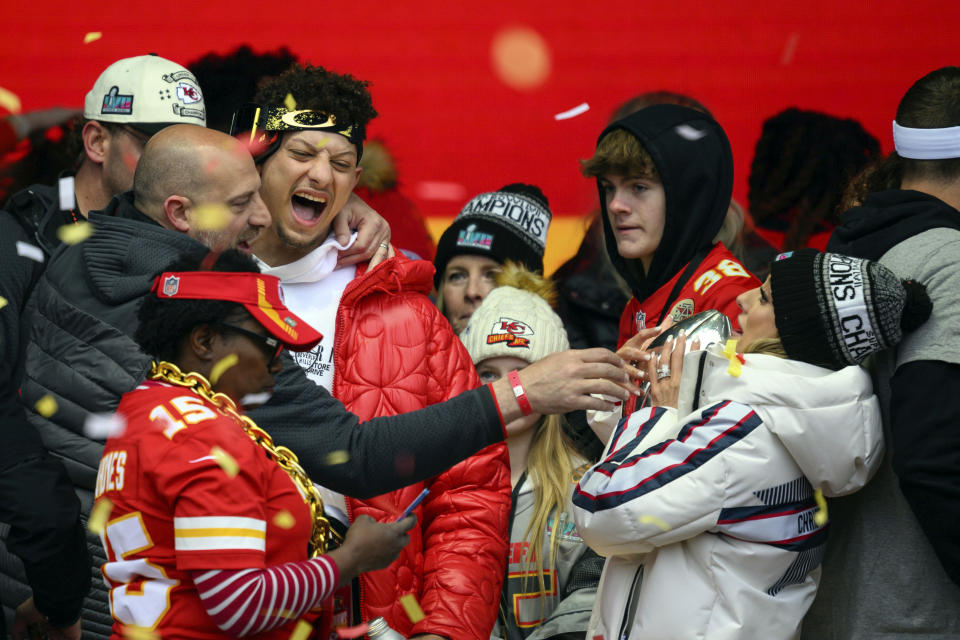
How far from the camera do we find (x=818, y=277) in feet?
7.36

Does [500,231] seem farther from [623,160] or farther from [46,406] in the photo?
[46,406]

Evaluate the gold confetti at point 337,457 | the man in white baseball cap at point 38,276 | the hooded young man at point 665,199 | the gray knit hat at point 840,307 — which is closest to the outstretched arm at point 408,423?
the gold confetti at point 337,457

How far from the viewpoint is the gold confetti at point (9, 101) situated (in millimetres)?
4344

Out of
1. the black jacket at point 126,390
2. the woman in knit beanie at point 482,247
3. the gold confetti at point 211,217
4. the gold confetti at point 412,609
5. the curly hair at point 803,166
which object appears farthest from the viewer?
the curly hair at point 803,166

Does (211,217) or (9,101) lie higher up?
(9,101)

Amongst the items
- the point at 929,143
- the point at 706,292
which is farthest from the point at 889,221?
the point at 706,292

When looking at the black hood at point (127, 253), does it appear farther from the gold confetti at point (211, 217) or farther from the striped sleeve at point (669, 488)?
the striped sleeve at point (669, 488)

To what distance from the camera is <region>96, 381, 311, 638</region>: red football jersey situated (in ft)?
6.00

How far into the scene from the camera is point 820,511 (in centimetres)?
229

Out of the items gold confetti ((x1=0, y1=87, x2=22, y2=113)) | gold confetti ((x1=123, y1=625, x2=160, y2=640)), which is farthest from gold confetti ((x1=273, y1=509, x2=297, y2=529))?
gold confetti ((x1=0, y1=87, x2=22, y2=113))

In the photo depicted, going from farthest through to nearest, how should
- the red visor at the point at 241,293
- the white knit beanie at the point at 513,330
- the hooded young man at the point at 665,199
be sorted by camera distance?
the white knit beanie at the point at 513,330
the hooded young man at the point at 665,199
the red visor at the point at 241,293

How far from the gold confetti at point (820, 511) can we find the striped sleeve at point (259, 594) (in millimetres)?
982

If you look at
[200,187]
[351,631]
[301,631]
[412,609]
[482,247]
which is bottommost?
[412,609]

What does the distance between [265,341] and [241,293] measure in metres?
0.10
